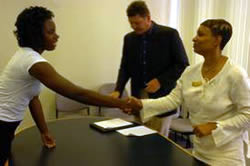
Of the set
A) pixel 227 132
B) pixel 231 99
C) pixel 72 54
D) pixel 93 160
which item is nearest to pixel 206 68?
pixel 231 99

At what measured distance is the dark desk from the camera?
5.60 ft

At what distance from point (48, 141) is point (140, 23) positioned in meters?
1.46

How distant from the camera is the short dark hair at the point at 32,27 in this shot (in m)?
1.86

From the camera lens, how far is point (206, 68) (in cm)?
202

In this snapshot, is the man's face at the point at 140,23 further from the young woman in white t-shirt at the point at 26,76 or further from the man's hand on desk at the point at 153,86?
the young woman in white t-shirt at the point at 26,76

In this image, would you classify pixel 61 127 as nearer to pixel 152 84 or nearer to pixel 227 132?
pixel 152 84

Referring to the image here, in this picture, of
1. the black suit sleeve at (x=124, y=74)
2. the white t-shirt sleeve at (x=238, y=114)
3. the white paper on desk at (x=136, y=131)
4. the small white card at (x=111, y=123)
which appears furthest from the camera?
the black suit sleeve at (x=124, y=74)

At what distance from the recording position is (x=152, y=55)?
9.93ft

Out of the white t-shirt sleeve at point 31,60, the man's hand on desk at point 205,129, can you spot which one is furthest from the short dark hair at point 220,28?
the white t-shirt sleeve at point 31,60

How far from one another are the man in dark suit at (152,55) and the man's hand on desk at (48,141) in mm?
1023

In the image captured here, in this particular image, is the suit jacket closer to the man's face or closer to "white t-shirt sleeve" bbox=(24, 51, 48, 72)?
the man's face

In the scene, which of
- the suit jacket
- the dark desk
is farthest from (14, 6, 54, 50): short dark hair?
the suit jacket

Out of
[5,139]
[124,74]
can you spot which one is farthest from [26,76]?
[124,74]

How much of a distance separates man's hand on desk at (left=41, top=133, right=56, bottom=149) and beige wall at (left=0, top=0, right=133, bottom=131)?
7.30 ft
